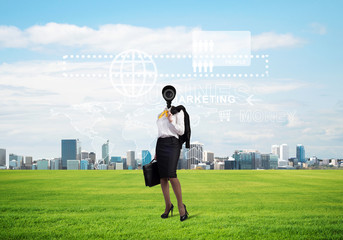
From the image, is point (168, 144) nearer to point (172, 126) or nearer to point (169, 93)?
point (172, 126)

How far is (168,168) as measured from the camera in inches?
312

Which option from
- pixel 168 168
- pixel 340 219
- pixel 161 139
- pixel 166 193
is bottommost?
pixel 340 219

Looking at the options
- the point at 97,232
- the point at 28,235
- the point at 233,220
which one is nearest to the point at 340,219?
the point at 233,220

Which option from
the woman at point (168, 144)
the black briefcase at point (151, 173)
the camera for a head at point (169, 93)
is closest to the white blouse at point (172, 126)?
the woman at point (168, 144)

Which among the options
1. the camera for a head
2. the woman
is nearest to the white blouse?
the woman

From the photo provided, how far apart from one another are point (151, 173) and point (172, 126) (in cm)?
113

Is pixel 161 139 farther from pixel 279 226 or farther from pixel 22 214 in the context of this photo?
pixel 22 214

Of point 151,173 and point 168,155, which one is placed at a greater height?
point 168,155

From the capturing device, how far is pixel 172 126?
7.89m

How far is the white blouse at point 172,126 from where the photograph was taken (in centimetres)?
782

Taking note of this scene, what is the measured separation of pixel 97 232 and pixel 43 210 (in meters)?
3.59

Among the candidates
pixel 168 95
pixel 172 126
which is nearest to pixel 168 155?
pixel 172 126

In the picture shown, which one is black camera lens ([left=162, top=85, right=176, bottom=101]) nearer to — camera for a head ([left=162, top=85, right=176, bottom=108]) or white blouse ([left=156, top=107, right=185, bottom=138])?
camera for a head ([left=162, top=85, right=176, bottom=108])

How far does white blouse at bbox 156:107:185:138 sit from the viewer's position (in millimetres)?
7816
